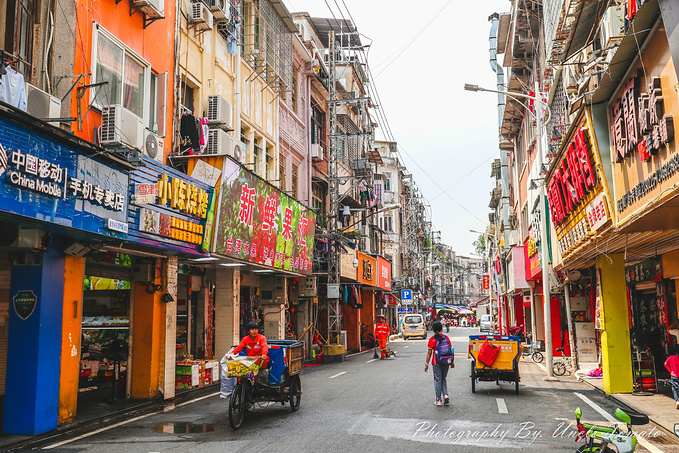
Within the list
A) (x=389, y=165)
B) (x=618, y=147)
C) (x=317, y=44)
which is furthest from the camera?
(x=389, y=165)

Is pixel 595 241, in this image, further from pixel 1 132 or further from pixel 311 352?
A: pixel 311 352

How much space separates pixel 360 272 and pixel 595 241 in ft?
73.0

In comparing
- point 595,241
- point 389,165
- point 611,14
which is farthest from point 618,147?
point 389,165

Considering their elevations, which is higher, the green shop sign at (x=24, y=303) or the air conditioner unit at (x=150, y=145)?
the air conditioner unit at (x=150, y=145)

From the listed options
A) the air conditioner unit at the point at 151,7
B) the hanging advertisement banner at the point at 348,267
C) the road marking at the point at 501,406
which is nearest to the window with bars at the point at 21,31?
the air conditioner unit at the point at 151,7

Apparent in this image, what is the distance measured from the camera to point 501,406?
12547 mm

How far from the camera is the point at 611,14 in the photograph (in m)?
10.5

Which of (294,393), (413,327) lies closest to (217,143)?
(294,393)

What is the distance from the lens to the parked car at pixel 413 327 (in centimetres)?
5000

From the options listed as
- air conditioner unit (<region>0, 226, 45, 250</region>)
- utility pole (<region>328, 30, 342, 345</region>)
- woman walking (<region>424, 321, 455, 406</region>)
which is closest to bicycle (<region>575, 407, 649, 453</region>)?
woman walking (<region>424, 321, 455, 406</region>)

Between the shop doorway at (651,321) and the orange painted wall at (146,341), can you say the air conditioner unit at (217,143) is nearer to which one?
the orange painted wall at (146,341)

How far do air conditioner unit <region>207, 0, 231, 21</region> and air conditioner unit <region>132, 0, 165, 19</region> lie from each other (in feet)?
12.4

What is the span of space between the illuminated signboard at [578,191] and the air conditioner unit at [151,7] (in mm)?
9422

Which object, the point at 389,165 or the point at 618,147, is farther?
the point at 389,165
